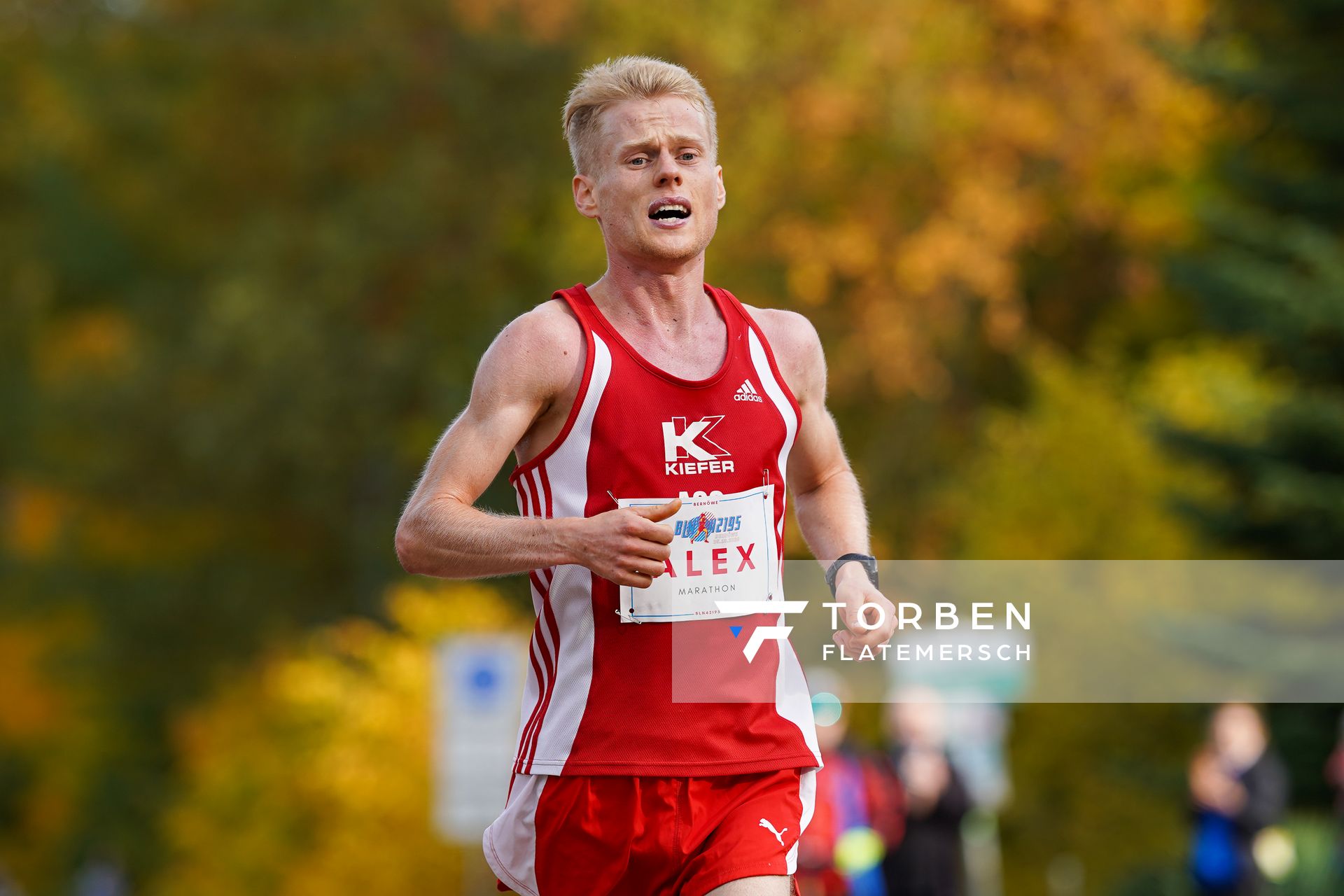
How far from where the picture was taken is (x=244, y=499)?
35562 mm

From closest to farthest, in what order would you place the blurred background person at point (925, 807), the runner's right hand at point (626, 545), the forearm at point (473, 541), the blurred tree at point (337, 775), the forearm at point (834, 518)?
the runner's right hand at point (626, 545) → the forearm at point (473, 541) → the forearm at point (834, 518) → the blurred background person at point (925, 807) → the blurred tree at point (337, 775)

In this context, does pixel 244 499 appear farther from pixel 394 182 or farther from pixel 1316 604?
pixel 1316 604

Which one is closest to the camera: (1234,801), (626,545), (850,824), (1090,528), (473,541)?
(626,545)

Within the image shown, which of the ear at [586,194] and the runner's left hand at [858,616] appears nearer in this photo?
the runner's left hand at [858,616]

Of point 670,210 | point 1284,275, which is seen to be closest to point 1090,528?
point 1284,275

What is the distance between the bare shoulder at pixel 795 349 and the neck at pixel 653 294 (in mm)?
175

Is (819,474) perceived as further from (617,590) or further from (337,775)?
(337,775)

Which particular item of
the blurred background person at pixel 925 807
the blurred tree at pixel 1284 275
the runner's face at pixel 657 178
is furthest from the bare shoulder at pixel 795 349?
the blurred tree at pixel 1284 275

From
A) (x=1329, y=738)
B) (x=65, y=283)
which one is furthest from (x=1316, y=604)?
(x=65, y=283)

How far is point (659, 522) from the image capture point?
411 cm

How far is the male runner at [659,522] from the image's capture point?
4.26m

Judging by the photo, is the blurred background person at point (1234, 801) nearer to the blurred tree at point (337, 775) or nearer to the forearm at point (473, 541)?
the forearm at point (473, 541)

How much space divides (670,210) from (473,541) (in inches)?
32.7

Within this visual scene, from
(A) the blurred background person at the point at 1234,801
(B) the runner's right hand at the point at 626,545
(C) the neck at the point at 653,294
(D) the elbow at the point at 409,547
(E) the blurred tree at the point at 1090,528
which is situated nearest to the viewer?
(B) the runner's right hand at the point at 626,545
